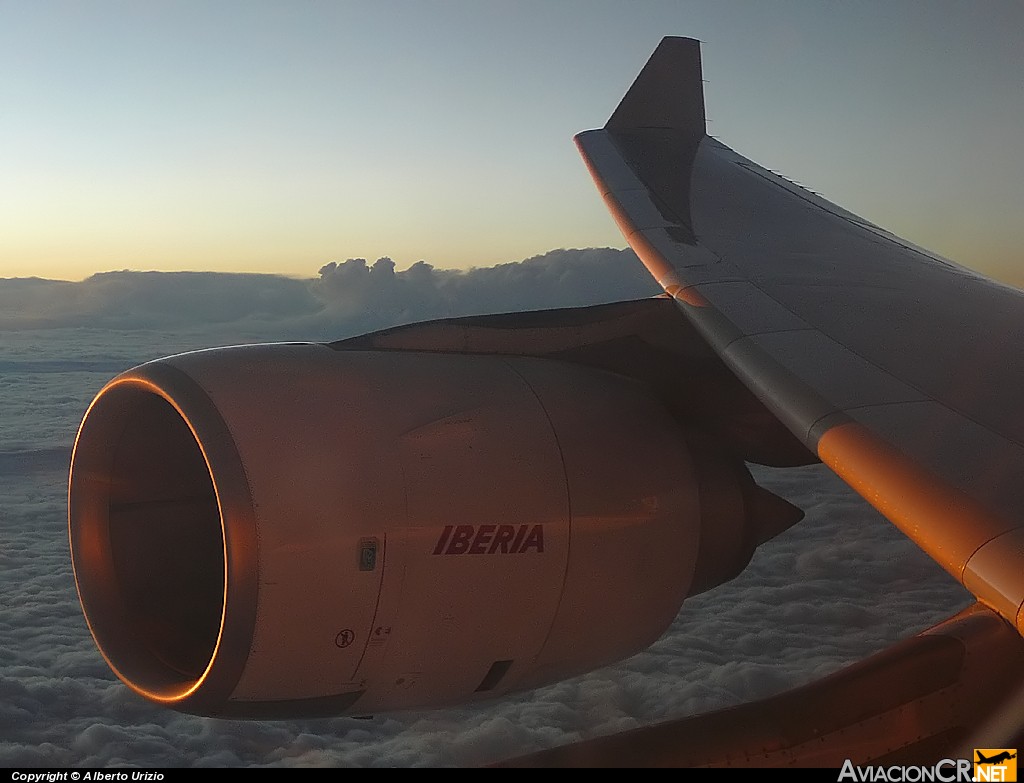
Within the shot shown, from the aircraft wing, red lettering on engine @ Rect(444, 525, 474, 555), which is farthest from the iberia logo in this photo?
red lettering on engine @ Rect(444, 525, 474, 555)

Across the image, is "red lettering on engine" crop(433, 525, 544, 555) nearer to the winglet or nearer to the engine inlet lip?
the engine inlet lip

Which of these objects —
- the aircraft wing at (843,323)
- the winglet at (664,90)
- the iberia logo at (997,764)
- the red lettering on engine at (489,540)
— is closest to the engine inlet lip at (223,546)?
the red lettering on engine at (489,540)

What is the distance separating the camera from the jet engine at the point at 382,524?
95.3 inches

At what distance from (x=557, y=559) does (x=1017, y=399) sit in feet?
4.72

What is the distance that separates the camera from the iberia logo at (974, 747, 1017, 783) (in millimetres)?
1981

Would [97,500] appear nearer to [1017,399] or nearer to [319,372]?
[319,372]

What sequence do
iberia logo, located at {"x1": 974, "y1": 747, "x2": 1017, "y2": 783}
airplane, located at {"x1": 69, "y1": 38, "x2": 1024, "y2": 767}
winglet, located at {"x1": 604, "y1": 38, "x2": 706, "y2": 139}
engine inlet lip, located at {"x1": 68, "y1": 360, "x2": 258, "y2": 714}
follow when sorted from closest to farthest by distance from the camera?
1. iberia logo, located at {"x1": 974, "y1": 747, "x2": 1017, "y2": 783}
2. airplane, located at {"x1": 69, "y1": 38, "x2": 1024, "y2": 767}
3. engine inlet lip, located at {"x1": 68, "y1": 360, "x2": 258, "y2": 714}
4. winglet, located at {"x1": 604, "y1": 38, "x2": 706, "y2": 139}

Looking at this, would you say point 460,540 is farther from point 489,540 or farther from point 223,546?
point 223,546

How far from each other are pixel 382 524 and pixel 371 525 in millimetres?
34

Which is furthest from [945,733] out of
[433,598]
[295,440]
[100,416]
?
[100,416]

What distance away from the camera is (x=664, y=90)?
17.9 feet

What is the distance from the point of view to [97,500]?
119 inches

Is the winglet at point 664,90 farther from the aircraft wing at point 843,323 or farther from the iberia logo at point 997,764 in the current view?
the iberia logo at point 997,764

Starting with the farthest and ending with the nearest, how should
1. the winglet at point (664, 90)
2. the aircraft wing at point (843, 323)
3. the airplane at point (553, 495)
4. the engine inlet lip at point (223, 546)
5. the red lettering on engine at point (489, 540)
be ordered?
the winglet at point (664, 90) < the red lettering on engine at point (489, 540) < the engine inlet lip at point (223, 546) < the airplane at point (553, 495) < the aircraft wing at point (843, 323)
